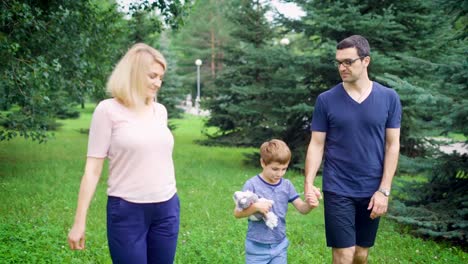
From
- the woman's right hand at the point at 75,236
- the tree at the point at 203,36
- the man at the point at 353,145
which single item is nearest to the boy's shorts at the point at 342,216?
the man at the point at 353,145

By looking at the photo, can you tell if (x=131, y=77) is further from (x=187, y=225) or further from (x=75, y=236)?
(x=187, y=225)

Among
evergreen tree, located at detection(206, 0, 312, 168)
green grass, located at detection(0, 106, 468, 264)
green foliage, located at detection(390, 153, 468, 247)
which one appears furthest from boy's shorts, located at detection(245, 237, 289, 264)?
evergreen tree, located at detection(206, 0, 312, 168)

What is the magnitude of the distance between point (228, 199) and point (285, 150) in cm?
607

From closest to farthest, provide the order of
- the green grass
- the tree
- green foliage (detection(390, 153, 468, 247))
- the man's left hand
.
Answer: the man's left hand < the green grass < green foliage (detection(390, 153, 468, 247)) < the tree

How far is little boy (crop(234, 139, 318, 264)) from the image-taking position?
3969mm

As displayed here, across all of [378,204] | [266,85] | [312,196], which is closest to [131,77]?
[312,196]

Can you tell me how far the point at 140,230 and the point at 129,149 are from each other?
0.52 metres

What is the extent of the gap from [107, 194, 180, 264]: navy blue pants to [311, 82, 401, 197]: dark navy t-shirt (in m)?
1.52

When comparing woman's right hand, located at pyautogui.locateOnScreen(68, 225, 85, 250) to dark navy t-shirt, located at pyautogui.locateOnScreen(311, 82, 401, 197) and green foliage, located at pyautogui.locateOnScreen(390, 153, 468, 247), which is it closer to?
dark navy t-shirt, located at pyautogui.locateOnScreen(311, 82, 401, 197)

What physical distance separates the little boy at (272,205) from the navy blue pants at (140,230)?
827 mm

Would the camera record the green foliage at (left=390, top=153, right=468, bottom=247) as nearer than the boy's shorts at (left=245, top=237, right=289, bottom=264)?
No

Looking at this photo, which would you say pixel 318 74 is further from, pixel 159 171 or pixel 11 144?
pixel 11 144

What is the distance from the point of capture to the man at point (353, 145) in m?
4.16

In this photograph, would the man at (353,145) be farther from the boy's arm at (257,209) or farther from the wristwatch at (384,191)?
the boy's arm at (257,209)
